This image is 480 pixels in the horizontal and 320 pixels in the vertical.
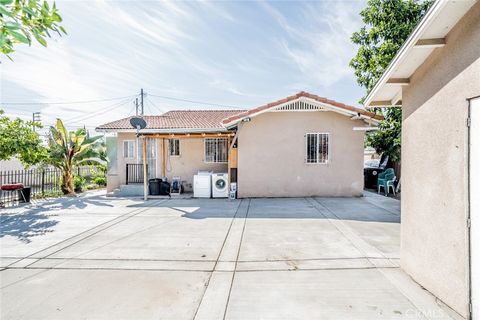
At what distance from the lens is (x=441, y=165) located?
3.20 metres

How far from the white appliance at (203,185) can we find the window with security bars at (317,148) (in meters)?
4.88

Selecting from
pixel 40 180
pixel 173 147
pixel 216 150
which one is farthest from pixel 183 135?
pixel 40 180

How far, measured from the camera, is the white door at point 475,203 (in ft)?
8.68

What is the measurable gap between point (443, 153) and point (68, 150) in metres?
16.0

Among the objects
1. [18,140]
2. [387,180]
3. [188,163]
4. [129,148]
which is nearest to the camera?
[18,140]

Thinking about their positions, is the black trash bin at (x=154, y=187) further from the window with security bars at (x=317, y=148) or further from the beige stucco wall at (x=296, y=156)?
the window with security bars at (x=317, y=148)

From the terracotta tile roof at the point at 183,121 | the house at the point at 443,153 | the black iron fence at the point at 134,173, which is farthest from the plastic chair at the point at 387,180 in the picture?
the black iron fence at the point at 134,173

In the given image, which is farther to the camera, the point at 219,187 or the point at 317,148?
the point at 219,187

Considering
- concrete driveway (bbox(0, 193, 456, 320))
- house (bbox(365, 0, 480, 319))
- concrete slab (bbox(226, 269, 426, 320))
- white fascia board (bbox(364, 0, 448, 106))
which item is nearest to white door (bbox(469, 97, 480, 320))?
house (bbox(365, 0, 480, 319))

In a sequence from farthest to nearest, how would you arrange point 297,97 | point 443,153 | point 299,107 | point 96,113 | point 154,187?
1. point 96,113
2. point 154,187
3. point 299,107
4. point 297,97
5. point 443,153

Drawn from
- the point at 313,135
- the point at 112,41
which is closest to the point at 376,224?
the point at 313,135

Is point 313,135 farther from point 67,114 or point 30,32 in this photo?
point 67,114

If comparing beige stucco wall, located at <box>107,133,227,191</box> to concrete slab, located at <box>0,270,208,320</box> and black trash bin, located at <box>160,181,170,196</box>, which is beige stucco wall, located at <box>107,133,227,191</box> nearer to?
black trash bin, located at <box>160,181,170,196</box>

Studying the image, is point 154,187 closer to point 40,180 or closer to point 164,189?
point 164,189
